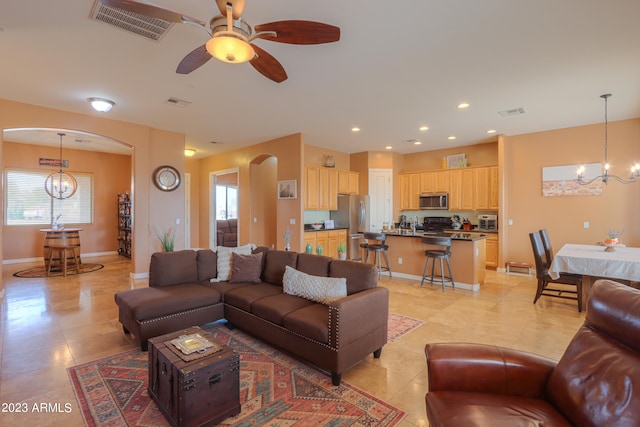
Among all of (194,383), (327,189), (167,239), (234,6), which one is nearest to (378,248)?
(327,189)

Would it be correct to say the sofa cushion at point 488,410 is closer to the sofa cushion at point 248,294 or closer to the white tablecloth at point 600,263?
the sofa cushion at point 248,294

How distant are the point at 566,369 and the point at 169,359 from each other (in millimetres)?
2174

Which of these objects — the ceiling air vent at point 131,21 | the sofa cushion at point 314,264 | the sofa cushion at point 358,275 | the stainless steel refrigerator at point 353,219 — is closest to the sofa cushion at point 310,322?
the sofa cushion at point 358,275

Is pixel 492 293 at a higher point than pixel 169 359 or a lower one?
lower

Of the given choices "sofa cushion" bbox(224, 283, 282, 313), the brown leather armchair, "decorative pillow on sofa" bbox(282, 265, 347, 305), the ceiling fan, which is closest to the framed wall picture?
"sofa cushion" bbox(224, 283, 282, 313)

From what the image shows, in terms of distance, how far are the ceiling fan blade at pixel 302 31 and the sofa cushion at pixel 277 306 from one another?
220 centimetres

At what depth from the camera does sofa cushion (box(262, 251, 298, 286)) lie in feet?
11.4

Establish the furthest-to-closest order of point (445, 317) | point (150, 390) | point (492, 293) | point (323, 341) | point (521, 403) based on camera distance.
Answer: point (492, 293) → point (445, 317) → point (323, 341) → point (150, 390) → point (521, 403)

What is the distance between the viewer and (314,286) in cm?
291

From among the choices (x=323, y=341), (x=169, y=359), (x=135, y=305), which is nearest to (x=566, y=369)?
(x=323, y=341)

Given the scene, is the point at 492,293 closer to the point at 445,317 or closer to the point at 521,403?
the point at 445,317

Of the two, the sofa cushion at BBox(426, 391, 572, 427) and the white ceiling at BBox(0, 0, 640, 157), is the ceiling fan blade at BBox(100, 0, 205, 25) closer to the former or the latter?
the white ceiling at BBox(0, 0, 640, 157)

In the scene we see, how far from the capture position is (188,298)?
10.1 ft

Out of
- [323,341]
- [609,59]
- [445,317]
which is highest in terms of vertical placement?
[609,59]
